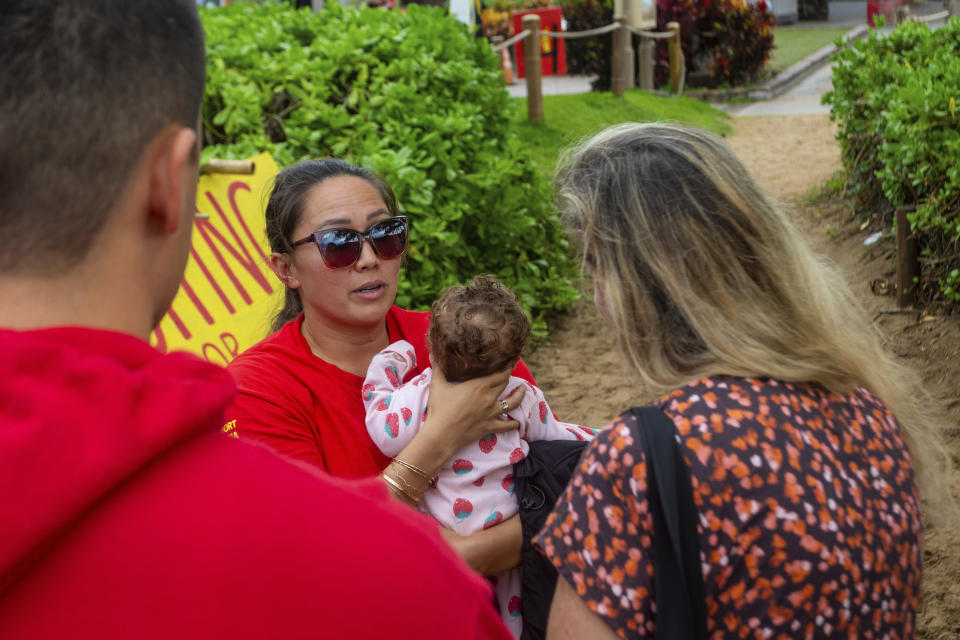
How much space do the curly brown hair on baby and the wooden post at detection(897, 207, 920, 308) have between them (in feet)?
12.3

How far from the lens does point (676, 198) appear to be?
1.57 metres

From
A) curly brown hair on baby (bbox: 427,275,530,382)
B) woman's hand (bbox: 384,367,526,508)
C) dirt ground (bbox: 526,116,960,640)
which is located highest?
curly brown hair on baby (bbox: 427,275,530,382)

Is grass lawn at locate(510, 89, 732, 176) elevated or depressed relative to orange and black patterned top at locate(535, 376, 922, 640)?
elevated

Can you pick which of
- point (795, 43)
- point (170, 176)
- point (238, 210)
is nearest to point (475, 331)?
point (170, 176)

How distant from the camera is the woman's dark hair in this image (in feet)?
8.16

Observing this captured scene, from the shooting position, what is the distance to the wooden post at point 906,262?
17.0 feet

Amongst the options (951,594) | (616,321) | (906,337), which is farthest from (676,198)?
(906,337)

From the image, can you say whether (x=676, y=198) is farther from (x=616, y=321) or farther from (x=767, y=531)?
(x=767, y=531)

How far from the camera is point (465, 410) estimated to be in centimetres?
214

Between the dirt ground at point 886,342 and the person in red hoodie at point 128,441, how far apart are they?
1936 millimetres

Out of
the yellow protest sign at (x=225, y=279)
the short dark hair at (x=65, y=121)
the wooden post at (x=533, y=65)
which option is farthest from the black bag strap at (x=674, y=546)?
the wooden post at (x=533, y=65)

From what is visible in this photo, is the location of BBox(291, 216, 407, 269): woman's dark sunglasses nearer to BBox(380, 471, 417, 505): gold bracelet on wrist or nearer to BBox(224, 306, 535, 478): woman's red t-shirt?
BBox(224, 306, 535, 478): woman's red t-shirt

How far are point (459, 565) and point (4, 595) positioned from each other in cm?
42

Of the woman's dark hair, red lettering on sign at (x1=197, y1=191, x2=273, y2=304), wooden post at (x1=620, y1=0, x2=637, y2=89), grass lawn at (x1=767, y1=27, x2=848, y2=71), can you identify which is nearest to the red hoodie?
the woman's dark hair
